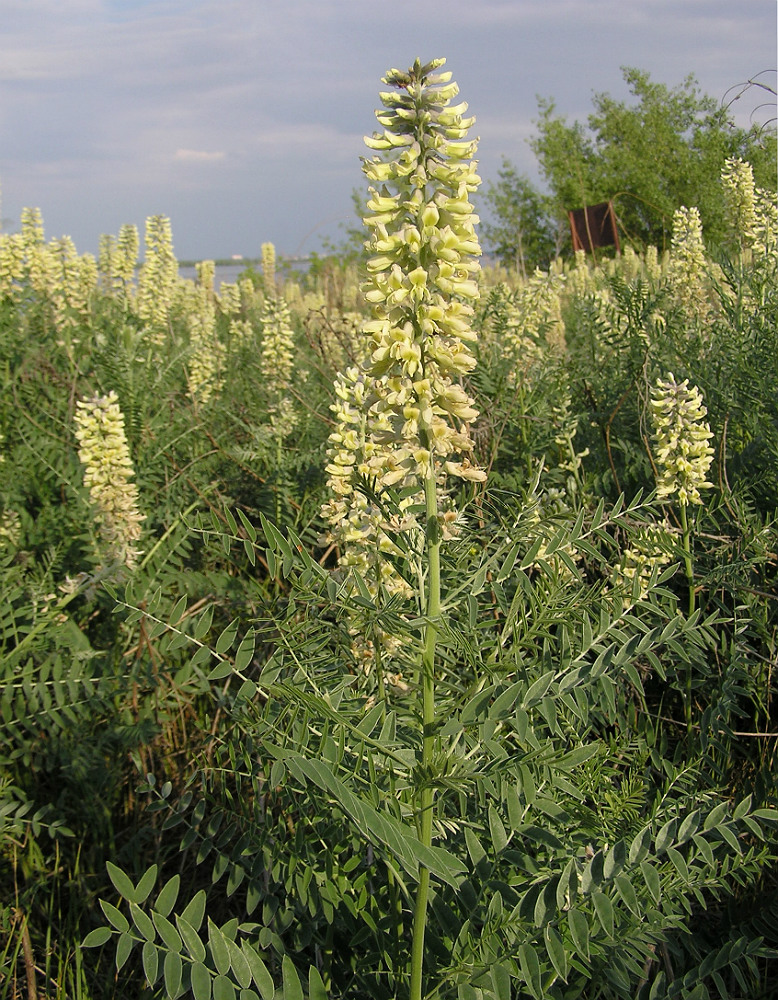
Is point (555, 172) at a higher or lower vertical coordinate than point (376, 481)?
higher

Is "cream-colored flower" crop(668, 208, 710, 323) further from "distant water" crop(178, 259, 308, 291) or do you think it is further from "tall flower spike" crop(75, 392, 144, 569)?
"distant water" crop(178, 259, 308, 291)

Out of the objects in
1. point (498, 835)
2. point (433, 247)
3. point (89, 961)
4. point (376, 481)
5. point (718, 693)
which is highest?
point (433, 247)

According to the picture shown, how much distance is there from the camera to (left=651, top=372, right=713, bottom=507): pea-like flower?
8.94 feet

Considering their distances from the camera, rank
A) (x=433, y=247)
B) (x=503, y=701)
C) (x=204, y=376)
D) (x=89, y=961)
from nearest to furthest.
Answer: (x=503, y=701) < (x=433, y=247) < (x=89, y=961) < (x=204, y=376)

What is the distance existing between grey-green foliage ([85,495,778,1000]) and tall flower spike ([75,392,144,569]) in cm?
148

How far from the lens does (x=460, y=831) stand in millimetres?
1702

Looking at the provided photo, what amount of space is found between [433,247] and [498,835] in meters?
1.04

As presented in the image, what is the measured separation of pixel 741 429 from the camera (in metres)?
3.74

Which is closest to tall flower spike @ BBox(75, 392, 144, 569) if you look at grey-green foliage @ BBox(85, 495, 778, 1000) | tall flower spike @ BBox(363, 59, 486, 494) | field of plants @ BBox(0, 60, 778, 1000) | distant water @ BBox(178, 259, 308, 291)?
field of plants @ BBox(0, 60, 778, 1000)

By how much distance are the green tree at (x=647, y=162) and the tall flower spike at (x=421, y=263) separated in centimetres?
605

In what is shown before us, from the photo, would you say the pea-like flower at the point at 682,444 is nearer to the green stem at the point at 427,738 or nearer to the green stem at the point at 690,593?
the green stem at the point at 690,593

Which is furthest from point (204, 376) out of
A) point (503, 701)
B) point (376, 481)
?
point (503, 701)

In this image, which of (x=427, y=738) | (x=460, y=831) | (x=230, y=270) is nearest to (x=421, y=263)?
(x=427, y=738)

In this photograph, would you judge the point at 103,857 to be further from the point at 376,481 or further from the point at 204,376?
the point at 204,376
